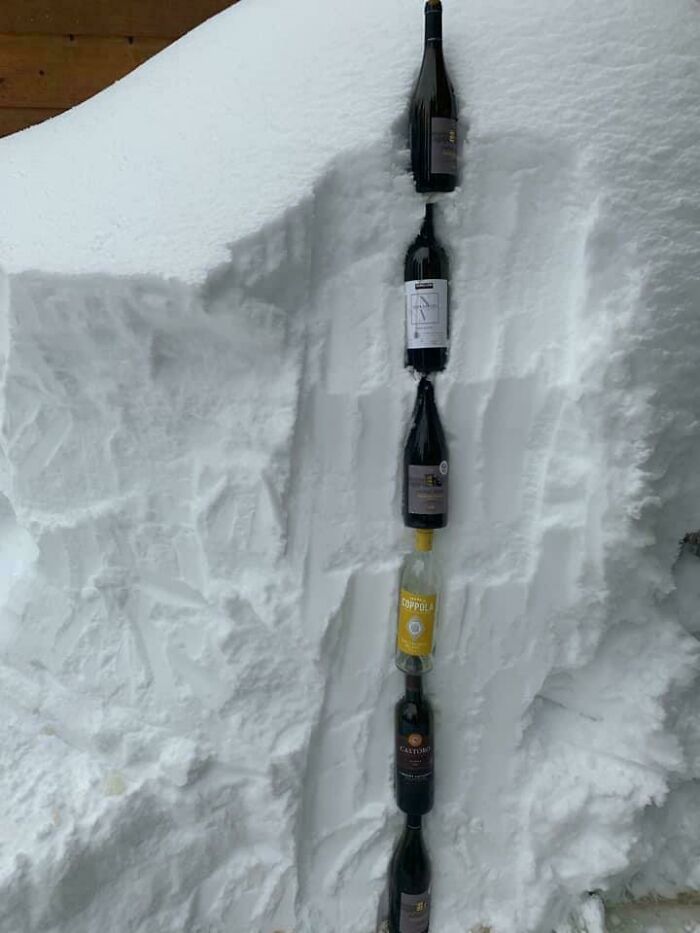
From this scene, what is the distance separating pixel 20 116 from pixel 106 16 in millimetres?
281

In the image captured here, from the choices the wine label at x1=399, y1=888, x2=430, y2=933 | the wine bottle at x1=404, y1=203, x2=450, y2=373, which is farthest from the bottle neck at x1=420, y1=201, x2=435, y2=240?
the wine label at x1=399, y1=888, x2=430, y2=933

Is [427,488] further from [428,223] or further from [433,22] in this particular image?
[433,22]

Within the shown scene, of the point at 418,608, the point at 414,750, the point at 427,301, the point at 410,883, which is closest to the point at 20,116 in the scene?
the point at 427,301

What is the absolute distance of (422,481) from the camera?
858 millimetres

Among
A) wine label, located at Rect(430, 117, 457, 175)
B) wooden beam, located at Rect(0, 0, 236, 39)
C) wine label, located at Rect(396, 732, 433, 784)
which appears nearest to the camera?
wine label, located at Rect(430, 117, 457, 175)

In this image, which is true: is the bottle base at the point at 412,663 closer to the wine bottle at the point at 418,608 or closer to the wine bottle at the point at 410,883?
the wine bottle at the point at 418,608

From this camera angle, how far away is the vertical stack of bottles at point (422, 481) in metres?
0.83

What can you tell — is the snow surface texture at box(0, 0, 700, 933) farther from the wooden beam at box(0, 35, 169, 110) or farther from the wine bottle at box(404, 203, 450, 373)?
the wooden beam at box(0, 35, 169, 110)

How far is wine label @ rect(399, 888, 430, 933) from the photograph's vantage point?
3.07 feet

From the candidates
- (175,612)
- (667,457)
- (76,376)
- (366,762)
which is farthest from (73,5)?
(366,762)

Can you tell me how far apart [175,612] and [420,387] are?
1.54ft

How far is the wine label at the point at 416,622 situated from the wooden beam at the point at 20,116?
4.28 ft

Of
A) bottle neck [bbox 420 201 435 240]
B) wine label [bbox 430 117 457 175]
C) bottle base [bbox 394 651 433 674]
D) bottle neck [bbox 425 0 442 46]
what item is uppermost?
bottle neck [bbox 425 0 442 46]

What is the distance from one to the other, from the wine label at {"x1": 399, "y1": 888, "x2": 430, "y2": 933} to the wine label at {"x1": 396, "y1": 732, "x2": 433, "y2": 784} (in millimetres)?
176
